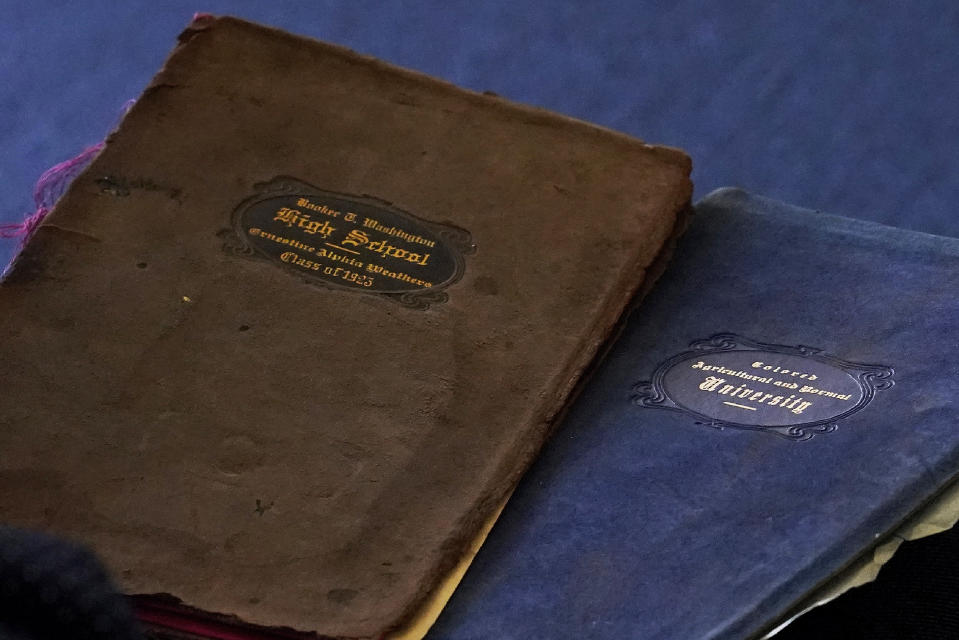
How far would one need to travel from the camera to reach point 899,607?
2.89ft

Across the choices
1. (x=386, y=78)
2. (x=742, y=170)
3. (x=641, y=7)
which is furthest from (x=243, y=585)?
(x=641, y=7)

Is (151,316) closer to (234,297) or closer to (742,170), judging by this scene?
(234,297)

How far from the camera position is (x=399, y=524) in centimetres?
85

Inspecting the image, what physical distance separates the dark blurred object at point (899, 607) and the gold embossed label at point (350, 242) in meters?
0.34

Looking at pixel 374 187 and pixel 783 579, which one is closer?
pixel 783 579

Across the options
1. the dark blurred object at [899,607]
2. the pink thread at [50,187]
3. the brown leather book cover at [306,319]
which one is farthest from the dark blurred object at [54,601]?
the pink thread at [50,187]

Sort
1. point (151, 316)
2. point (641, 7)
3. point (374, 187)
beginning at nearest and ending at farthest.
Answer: point (151, 316), point (374, 187), point (641, 7)

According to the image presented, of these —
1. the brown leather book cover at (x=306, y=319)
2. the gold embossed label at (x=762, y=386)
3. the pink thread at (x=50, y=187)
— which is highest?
the pink thread at (x=50, y=187)

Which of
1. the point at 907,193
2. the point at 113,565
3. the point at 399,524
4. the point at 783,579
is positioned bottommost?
the point at 907,193

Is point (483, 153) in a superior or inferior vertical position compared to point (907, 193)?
superior

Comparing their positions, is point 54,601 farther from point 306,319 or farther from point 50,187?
point 50,187

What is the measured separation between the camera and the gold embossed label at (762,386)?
3.02 feet

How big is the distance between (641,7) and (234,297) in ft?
2.07

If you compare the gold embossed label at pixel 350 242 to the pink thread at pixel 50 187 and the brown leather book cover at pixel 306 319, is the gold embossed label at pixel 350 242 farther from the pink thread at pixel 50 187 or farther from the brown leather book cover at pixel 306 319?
the pink thread at pixel 50 187
